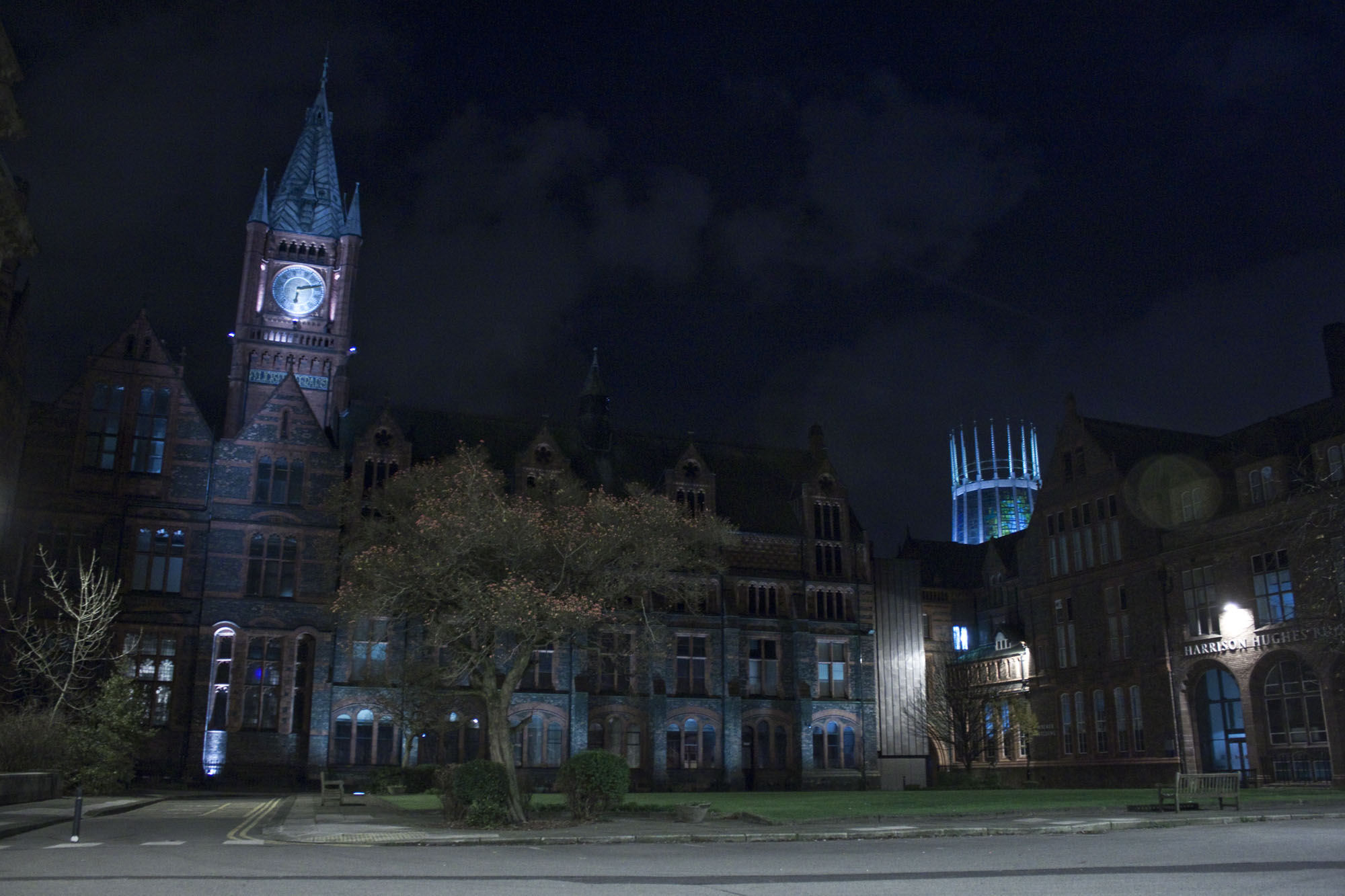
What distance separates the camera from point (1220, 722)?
55.3 meters

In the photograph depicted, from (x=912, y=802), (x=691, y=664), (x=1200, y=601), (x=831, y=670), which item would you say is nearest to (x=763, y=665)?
(x=831, y=670)

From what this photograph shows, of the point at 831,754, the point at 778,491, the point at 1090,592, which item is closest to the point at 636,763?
the point at 831,754

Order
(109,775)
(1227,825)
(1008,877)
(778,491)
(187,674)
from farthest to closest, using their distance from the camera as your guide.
→ 1. (778,491)
2. (187,674)
3. (109,775)
4. (1227,825)
5. (1008,877)

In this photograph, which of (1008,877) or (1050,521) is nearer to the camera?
(1008,877)

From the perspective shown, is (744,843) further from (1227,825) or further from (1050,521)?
(1050,521)

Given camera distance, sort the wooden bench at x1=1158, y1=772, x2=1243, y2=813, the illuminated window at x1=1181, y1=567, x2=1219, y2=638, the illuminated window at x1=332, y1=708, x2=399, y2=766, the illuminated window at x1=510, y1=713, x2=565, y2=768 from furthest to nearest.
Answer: the illuminated window at x1=510, y1=713, x2=565, y2=768, the illuminated window at x1=1181, y1=567, x2=1219, y2=638, the illuminated window at x1=332, y1=708, x2=399, y2=766, the wooden bench at x1=1158, y1=772, x2=1243, y2=813

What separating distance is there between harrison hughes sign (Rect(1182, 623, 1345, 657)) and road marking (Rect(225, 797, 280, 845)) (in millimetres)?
39741

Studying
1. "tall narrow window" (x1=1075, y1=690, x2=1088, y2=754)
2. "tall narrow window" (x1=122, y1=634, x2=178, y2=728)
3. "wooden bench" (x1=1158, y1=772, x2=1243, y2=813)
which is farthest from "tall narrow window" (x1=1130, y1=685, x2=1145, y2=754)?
"tall narrow window" (x1=122, y1=634, x2=178, y2=728)

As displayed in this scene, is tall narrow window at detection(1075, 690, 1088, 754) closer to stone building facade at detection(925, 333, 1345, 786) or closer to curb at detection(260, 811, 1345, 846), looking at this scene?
stone building facade at detection(925, 333, 1345, 786)

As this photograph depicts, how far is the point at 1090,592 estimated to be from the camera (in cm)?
6369

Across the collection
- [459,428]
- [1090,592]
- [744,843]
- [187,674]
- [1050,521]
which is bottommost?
[744,843]

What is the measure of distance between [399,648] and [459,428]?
52.6ft

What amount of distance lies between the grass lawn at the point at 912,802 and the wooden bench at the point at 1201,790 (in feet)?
2.71

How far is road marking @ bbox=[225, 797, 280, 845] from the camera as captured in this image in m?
23.1
